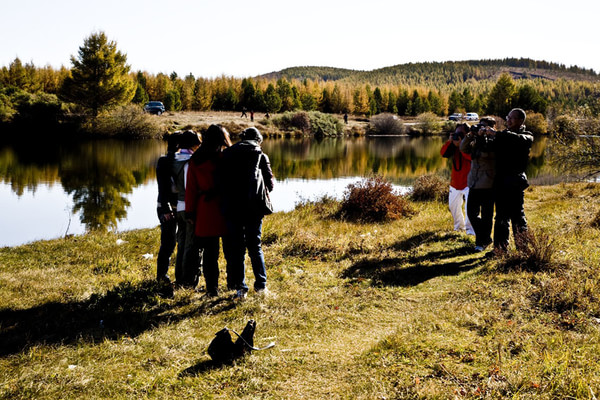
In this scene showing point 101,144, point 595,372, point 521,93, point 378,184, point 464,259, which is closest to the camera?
point 595,372

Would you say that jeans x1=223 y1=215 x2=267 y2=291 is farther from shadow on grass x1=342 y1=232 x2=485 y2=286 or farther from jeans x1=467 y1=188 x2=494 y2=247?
jeans x1=467 y1=188 x2=494 y2=247

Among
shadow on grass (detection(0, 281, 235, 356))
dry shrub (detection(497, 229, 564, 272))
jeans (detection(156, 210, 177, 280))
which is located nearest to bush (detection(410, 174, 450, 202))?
dry shrub (detection(497, 229, 564, 272))

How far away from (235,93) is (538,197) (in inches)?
2766

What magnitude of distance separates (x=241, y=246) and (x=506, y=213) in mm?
4204

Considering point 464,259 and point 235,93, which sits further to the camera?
point 235,93

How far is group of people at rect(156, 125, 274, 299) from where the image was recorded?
4.97m

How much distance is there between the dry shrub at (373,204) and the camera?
10352 millimetres

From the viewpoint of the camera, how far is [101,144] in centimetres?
3500

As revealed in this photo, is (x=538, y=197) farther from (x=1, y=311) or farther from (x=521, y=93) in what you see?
(x=521, y=93)

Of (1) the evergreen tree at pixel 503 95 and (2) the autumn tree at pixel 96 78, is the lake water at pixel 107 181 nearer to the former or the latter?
(2) the autumn tree at pixel 96 78

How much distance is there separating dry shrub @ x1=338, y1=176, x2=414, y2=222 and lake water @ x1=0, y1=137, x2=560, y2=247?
1.45 meters

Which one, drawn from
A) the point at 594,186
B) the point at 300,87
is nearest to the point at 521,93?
the point at 300,87

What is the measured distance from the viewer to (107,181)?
1939 centimetres

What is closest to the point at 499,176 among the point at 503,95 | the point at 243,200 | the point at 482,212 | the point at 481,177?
the point at 481,177
